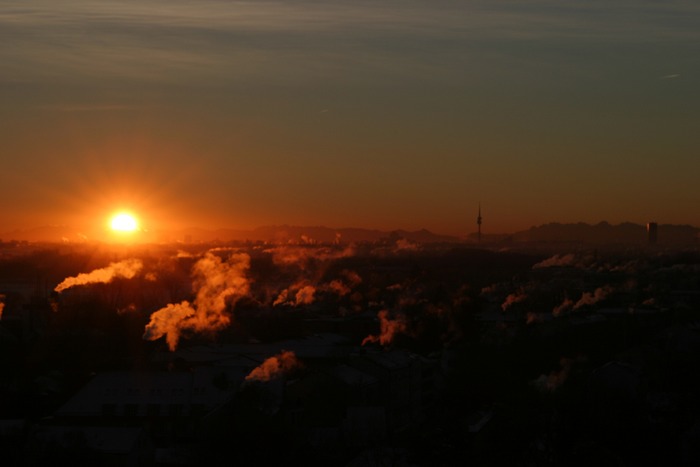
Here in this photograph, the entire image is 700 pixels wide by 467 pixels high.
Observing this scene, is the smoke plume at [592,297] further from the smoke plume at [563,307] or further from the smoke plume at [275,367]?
the smoke plume at [275,367]

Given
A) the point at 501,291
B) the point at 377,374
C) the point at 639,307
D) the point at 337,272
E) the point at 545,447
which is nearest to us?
the point at 545,447

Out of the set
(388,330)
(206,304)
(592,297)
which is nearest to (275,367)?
(388,330)

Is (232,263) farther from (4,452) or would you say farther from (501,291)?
(4,452)

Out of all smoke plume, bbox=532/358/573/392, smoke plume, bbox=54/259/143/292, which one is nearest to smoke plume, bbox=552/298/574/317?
→ smoke plume, bbox=532/358/573/392

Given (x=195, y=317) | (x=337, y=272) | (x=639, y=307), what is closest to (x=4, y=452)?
(x=195, y=317)

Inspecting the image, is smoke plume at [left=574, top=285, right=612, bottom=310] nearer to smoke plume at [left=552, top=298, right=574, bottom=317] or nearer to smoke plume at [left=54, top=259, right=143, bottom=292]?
smoke plume at [left=552, top=298, right=574, bottom=317]

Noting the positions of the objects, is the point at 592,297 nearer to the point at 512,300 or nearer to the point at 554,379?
the point at 512,300
